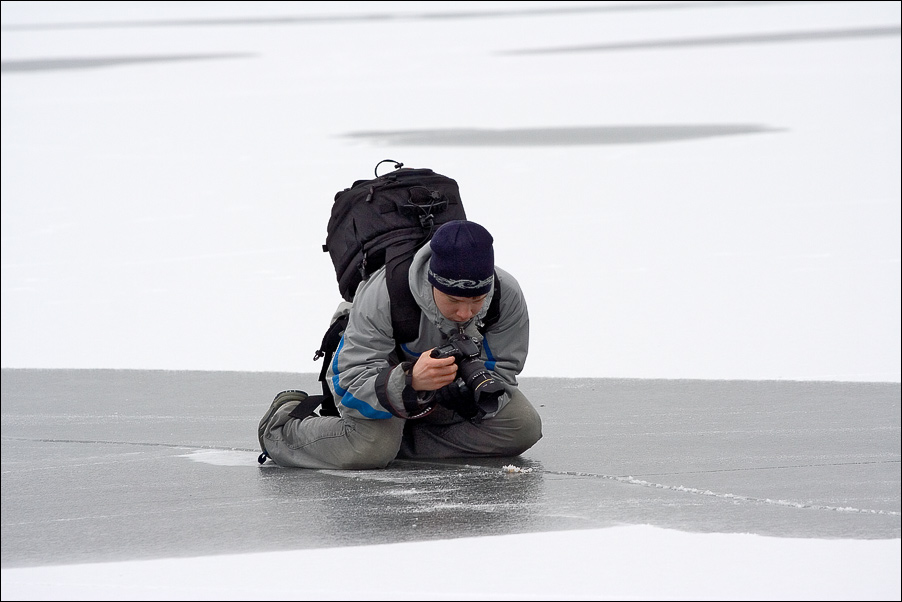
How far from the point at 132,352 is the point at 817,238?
3.90 m

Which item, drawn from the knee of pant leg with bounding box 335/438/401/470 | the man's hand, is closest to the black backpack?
the man's hand

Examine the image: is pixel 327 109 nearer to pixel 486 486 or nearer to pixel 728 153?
pixel 728 153

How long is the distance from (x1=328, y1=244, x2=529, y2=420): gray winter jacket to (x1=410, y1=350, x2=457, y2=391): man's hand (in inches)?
3.1

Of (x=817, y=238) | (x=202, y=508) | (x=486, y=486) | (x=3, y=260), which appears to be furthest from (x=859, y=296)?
(x=3, y=260)

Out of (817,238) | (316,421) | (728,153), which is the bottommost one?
(316,421)

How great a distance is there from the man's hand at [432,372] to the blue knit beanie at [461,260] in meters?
0.20

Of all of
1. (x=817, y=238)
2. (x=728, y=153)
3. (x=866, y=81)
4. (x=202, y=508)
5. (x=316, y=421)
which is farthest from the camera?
(x=866, y=81)

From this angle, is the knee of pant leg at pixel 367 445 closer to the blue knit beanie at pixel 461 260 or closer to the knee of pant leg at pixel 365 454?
the knee of pant leg at pixel 365 454

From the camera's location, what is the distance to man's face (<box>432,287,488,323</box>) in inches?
154

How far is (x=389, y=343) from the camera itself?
4121 mm

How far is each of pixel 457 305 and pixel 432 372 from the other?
0.67 feet

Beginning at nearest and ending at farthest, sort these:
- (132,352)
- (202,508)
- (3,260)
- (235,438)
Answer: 1. (202,508)
2. (235,438)
3. (132,352)
4. (3,260)

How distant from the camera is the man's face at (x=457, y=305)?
3.90m

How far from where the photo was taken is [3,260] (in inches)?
327
